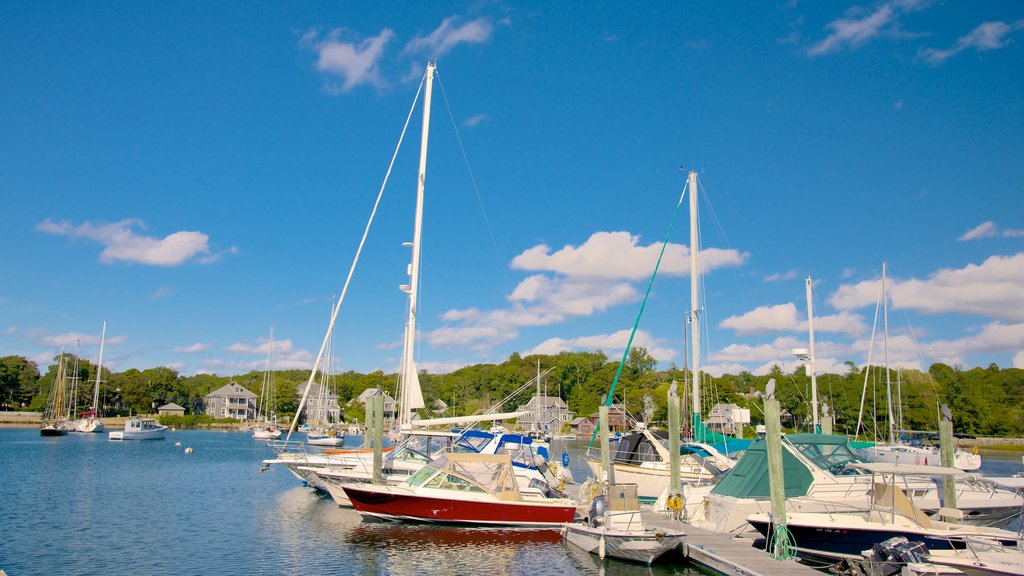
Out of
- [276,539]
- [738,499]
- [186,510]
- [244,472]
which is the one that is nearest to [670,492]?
[738,499]

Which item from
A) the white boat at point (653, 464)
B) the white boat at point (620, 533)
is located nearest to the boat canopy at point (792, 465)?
the white boat at point (620, 533)

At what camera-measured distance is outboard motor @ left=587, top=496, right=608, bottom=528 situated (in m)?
21.0

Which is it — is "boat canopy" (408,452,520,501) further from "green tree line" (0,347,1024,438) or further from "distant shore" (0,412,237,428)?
"distant shore" (0,412,237,428)

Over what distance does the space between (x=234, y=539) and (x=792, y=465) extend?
18289 millimetres

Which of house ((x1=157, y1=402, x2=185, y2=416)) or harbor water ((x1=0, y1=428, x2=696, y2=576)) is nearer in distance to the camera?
harbor water ((x1=0, y1=428, x2=696, y2=576))

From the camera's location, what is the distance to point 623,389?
130m

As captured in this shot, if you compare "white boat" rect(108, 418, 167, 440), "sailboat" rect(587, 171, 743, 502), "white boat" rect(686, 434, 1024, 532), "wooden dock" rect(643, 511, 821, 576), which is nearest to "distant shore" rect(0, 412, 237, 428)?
"white boat" rect(108, 418, 167, 440)

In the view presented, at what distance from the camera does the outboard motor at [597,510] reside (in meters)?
21.0

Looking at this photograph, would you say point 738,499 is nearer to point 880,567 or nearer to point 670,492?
point 670,492

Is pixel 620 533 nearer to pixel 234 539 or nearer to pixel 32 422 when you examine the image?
pixel 234 539

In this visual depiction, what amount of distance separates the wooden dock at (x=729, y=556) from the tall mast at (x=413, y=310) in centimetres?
1013

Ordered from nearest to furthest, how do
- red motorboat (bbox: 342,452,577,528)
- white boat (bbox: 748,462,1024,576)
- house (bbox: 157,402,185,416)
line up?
white boat (bbox: 748,462,1024,576)
red motorboat (bbox: 342,452,577,528)
house (bbox: 157,402,185,416)

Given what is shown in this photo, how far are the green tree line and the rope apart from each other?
219 feet

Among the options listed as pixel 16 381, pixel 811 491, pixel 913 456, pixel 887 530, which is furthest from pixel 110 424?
pixel 887 530
